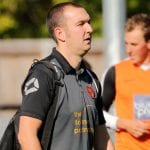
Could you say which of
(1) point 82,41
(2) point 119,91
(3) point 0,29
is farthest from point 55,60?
(3) point 0,29

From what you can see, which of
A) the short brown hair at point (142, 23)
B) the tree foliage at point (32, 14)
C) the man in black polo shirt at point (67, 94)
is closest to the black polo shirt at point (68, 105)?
the man in black polo shirt at point (67, 94)

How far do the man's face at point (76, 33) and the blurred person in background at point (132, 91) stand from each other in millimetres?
1363

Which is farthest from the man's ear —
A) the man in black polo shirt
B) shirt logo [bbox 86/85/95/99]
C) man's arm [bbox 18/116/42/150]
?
man's arm [bbox 18/116/42/150]

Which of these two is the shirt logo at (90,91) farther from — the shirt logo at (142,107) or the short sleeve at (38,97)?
the shirt logo at (142,107)

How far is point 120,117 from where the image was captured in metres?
7.02

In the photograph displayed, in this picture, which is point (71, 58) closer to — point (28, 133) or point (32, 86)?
point (32, 86)

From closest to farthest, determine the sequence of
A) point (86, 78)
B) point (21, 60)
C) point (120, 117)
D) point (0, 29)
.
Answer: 1. point (86, 78)
2. point (120, 117)
3. point (21, 60)
4. point (0, 29)

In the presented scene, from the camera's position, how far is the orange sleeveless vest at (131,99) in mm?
6918

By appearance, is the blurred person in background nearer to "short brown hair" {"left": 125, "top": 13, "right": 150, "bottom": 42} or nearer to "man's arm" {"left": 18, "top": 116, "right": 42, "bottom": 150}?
"short brown hair" {"left": 125, "top": 13, "right": 150, "bottom": 42}

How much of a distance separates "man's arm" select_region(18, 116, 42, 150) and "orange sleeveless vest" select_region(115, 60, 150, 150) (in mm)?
1723

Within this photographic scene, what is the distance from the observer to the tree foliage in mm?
18594

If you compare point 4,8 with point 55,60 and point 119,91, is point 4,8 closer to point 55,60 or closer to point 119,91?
point 119,91

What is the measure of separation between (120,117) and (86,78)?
4.44 feet

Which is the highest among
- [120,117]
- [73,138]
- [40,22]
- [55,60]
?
[55,60]
